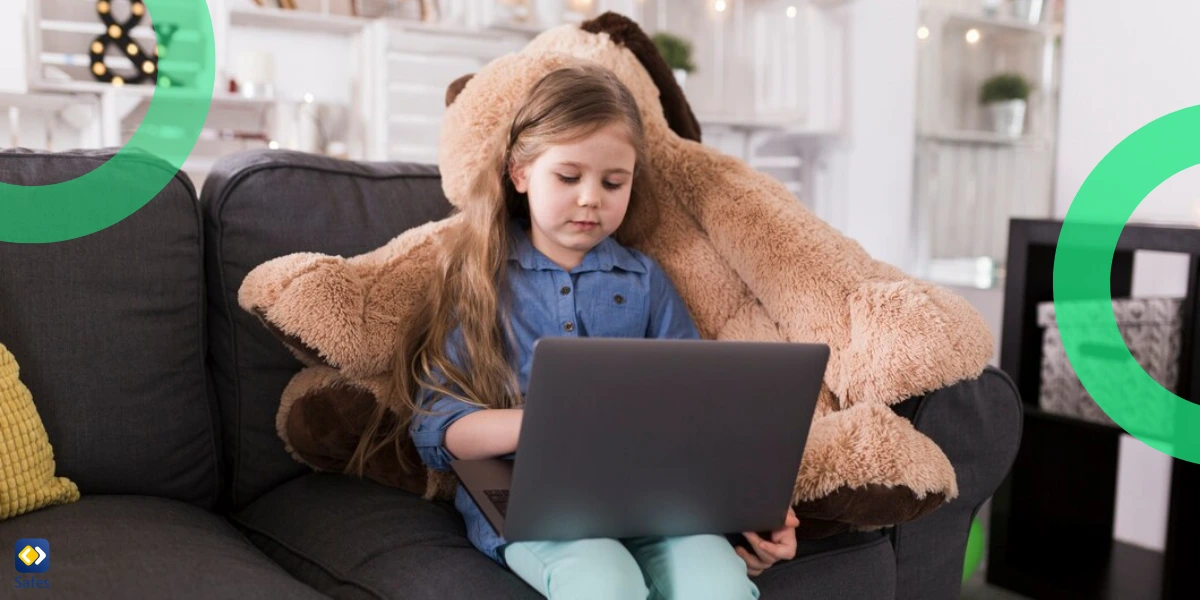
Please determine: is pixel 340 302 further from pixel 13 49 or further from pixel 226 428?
pixel 13 49

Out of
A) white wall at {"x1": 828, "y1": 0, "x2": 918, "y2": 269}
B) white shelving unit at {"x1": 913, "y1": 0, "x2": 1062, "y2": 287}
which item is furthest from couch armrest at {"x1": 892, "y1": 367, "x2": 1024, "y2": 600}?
white wall at {"x1": 828, "y1": 0, "x2": 918, "y2": 269}

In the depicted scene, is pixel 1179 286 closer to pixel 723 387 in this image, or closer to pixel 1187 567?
pixel 1187 567

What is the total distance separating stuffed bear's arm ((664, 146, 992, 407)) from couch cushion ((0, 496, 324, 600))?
0.68m

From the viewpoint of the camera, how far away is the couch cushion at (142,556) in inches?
35.6

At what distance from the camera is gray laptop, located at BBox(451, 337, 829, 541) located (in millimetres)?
831

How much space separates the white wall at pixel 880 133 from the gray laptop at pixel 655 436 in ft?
7.53

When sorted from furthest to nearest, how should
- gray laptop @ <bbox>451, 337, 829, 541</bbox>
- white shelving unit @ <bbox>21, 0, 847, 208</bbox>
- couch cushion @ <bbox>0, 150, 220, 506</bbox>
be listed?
white shelving unit @ <bbox>21, 0, 847, 208</bbox> → couch cushion @ <bbox>0, 150, 220, 506</bbox> → gray laptop @ <bbox>451, 337, 829, 541</bbox>

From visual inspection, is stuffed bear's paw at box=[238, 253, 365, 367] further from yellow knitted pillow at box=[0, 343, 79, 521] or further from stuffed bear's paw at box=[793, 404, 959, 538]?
stuffed bear's paw at box=[793, 404, 959, 538]

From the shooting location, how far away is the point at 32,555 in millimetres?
937

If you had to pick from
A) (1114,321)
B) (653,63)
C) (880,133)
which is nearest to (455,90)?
(653,63)

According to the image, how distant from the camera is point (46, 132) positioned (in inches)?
110

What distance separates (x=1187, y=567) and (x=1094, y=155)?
3.45ft

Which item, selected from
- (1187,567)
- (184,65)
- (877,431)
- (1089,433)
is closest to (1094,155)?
(1089,433)

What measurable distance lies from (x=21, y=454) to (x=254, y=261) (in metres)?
0.37
